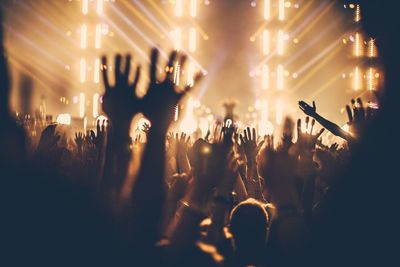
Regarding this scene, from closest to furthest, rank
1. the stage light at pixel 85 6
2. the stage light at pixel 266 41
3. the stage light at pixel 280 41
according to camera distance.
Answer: the stage light at pixel 85 6
the stage light at pixel 280 41
the stage light at pixel 266 41

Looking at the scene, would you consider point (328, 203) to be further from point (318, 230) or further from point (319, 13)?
point (319, 13)

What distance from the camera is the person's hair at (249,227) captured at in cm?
195

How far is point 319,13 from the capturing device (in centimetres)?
1347

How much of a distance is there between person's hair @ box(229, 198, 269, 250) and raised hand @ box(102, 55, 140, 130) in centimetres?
74

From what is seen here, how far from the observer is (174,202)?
86.1 inches

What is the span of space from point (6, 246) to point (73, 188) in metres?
0.47

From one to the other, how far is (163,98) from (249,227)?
78 cm

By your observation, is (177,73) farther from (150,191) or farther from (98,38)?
(98,38)

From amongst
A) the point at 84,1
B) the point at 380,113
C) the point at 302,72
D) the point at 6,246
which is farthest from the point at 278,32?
the point at 6,246

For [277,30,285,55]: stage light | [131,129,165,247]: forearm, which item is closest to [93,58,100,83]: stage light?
[277,30,285,55]: stage light

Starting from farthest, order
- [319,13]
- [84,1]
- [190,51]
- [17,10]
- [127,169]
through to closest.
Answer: [190,51] < [84,1] < [319,13] < [17,10] < [127,169]

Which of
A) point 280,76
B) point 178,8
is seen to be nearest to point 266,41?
point 280,76

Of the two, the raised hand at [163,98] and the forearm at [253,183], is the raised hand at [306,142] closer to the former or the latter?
the forearm at [253,183]

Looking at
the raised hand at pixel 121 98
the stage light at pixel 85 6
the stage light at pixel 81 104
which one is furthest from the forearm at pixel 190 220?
the stage light at pixel 81 104
